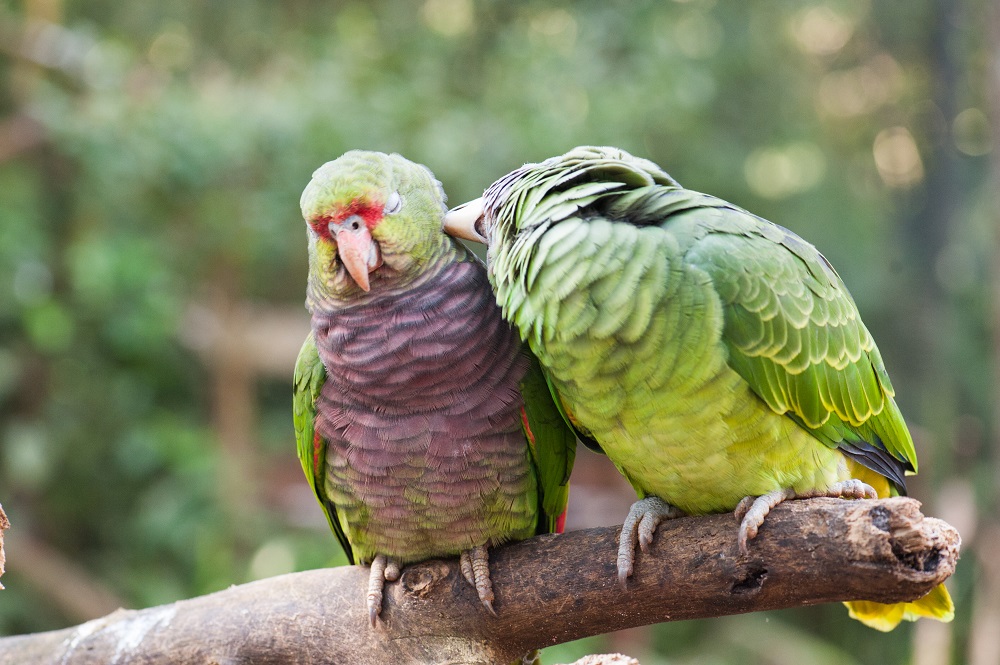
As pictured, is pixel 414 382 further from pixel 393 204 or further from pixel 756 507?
pixel 756 507

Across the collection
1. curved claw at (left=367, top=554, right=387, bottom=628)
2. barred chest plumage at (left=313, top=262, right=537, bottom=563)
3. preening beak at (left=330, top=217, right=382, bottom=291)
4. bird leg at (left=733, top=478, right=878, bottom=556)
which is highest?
preening beak at (left=330, top=217, right=382, bottom=291)

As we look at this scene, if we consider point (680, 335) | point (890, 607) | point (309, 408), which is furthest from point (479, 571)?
point (890, 607)

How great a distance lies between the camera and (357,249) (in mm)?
1716

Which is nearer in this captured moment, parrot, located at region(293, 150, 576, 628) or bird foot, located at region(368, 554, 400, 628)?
parrot, located at region(293, 150, 576, 628)

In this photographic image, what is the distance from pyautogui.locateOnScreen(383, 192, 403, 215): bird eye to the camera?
5.81 ft

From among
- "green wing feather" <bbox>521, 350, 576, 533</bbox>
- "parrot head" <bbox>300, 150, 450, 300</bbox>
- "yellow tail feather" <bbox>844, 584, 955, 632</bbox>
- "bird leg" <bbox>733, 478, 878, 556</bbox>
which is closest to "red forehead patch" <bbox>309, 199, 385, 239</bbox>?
"parrot head" <bbox>300, 150, 450, 300</bbox>

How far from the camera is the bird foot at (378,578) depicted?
197 cm

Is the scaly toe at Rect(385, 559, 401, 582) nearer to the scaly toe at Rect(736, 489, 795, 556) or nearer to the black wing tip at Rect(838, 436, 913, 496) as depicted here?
the scaly toe at Rect(736, 489, 795, 556)

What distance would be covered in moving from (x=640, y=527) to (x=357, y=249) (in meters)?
0.83

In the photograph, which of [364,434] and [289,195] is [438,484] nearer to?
[364,434]

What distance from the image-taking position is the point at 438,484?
71.6 inches

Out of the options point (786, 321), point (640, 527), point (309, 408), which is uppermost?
point (786, 321)

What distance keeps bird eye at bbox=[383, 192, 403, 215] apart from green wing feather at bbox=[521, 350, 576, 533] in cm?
45

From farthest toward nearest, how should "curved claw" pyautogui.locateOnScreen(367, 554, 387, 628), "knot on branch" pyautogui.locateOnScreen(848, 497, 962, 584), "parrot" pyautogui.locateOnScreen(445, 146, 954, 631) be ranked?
"curved claw" pyautogui.locateOnScreen(367, 554, 387, 628), "parrot" pyautogui.locateOnScreen(445, 146, 954, 631), "knot on branch" pyautogui.locateOnScreen(848, 497, 962, 584)
